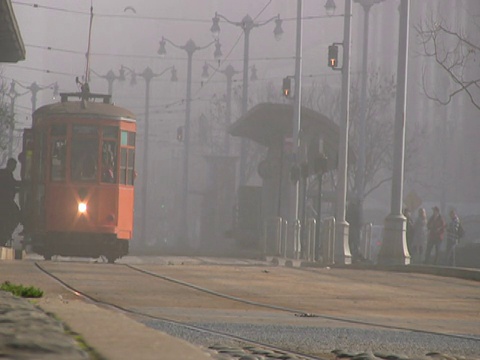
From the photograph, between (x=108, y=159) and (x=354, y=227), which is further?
(x=354, y=227)

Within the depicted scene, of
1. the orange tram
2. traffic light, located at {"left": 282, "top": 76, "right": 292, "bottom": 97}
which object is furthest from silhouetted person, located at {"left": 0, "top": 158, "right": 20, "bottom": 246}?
traffic light, located at {"left": 282, "top": 76, "right": 292, "bottom": 97}

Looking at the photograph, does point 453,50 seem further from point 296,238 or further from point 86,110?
point 86,110

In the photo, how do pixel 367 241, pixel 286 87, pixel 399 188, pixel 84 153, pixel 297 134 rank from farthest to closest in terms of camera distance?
pixel 286 87, pixel 297 134, pixel 367 241, pixel 399 188, pixel 84 153

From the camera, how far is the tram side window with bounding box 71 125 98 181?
2816 centimetres

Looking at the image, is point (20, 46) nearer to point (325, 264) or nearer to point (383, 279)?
point (383, 279)

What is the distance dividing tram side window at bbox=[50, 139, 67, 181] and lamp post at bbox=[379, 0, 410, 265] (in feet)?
23.6

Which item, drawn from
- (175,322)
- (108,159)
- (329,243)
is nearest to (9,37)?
(108,159)

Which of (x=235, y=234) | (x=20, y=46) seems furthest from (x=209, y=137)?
(x=20, y=46)

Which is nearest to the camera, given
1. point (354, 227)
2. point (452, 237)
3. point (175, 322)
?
point (175, 322)

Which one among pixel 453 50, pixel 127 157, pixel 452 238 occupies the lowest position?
pixel 452 238

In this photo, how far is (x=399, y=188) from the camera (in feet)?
102

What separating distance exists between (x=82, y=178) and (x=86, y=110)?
1.39 meters

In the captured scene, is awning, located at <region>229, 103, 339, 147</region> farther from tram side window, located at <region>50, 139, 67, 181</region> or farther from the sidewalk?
the sidewalk

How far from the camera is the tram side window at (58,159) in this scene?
28.0 m
